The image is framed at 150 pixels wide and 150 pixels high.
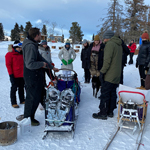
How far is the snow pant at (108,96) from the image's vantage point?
12.2 ft

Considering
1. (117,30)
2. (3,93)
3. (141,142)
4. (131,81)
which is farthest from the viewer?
(117,30)

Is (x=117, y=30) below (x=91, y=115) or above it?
above

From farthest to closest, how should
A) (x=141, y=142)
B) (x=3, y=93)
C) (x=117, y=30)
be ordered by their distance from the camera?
(x=117, y=30), (x=3, y=93), (x=141, y=142)

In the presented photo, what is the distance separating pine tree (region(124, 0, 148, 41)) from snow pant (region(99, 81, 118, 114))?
99.4 feet

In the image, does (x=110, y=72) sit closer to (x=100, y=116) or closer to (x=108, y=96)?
(x=108, y=96)

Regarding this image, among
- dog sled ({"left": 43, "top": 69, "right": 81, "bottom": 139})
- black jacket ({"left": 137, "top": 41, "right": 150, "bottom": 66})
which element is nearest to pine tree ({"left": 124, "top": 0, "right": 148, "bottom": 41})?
black jacket ({"left": 137, "top": 41, "right": 150, "bottom": 66})

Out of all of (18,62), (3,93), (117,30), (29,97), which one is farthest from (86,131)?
(117,30)

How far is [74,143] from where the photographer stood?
289 centimetres

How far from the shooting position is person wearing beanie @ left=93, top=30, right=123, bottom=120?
3.48 meters

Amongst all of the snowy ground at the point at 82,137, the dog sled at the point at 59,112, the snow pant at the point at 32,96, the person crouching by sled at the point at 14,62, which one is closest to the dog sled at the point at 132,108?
the snowy ground at the point at 82,137

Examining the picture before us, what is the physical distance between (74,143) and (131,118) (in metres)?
1.18

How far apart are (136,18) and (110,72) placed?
3198 cm

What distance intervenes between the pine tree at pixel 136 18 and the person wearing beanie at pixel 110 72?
30.3 meters

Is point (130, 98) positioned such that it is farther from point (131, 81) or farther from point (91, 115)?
point (131, 81)
